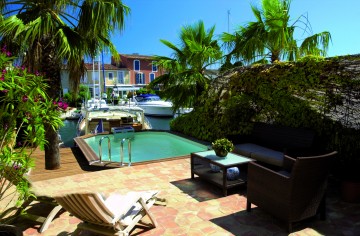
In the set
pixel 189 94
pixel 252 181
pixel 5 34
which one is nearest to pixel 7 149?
pixel 252 181

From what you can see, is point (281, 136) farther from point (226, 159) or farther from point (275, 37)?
point (275, 37)

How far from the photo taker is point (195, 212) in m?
4.52

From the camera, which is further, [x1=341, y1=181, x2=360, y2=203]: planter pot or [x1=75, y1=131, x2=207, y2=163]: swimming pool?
[x1=75, y1=131, x2=207, y2=163]: swimming pool

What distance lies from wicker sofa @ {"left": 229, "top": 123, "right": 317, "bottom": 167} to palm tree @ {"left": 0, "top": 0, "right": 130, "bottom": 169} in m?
4.17

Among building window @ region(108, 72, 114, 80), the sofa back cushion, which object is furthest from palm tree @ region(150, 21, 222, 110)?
building window @ region(108, 72, 114, 80)

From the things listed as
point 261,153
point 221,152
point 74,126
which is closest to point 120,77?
point 74,126

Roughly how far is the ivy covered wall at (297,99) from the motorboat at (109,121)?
20.8 feet

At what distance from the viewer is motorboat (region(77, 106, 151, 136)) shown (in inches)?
598

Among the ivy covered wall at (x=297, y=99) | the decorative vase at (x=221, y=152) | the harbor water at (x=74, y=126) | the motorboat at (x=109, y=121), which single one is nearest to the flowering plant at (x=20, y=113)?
the decorative vase at (x=221, y=152)

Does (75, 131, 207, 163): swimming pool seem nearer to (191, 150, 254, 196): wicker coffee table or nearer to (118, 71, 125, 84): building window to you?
(191, 150, 254, 196): wicker coffee table

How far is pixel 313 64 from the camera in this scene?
6324 millimetres

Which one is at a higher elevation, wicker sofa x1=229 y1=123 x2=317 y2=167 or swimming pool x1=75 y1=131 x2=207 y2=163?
wicker sofa x1=229 y1=123 x2=317 y2=167

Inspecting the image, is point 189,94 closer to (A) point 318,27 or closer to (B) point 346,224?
(A) point 318,27

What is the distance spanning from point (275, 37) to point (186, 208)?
595cm
